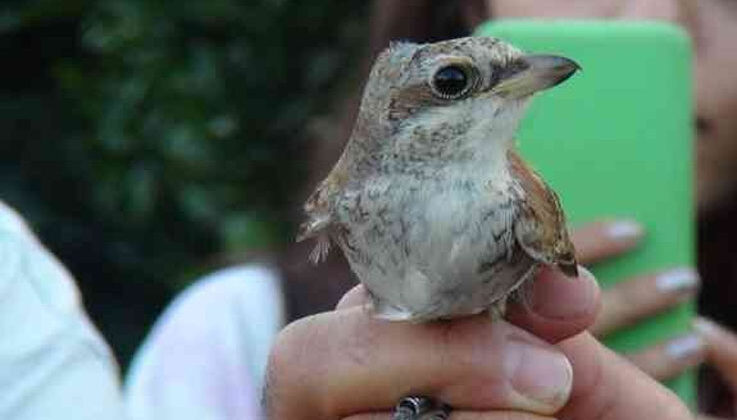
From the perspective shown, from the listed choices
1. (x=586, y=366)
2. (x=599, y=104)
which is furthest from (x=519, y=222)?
(x=599, y=104)

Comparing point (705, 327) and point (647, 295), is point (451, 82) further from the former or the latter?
point (705, 327)

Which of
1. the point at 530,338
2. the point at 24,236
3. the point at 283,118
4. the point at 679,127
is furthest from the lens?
the point at 283,118

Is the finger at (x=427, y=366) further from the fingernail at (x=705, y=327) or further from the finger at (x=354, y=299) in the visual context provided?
the fingernail at (x=705, y=327)

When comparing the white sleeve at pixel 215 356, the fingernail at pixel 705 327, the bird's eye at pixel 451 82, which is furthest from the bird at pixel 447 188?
the white sleeve at pixel 215 356

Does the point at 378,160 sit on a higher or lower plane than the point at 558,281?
higher

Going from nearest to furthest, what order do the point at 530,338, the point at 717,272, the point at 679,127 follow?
the point at 530,338, the point at 679,127, the point at 717,272

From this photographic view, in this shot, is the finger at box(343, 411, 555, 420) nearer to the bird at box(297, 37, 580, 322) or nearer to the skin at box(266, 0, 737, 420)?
the skin at box(266, 0, 737, 420)

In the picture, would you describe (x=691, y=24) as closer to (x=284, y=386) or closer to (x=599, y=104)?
(x=599, y=104)
